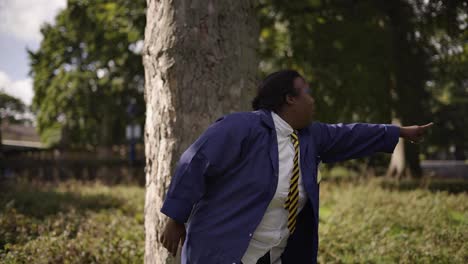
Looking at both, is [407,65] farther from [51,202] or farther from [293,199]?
[293,199]

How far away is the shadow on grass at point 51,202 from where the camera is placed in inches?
305

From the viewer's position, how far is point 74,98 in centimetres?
2723

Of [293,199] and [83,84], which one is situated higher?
[83,84]

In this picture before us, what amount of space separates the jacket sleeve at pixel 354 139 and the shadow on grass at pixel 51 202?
5.80 meters

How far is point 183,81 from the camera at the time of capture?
3658mm

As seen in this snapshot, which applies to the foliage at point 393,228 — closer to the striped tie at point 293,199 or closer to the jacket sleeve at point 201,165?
the striped tie at point 293,199

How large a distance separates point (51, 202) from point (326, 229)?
5.07 meters

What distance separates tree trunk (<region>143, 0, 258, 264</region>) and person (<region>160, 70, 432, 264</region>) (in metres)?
0.95

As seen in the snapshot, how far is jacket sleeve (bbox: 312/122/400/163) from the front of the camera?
115 inches

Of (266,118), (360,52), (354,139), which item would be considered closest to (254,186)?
(266,118)

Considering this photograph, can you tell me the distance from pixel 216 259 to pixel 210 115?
4.96 feet

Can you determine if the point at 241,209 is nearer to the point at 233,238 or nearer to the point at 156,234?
the point at 233,238

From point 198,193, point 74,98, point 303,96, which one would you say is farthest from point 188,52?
point 74,98

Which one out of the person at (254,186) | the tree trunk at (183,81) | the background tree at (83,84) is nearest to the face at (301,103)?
the person at (254,186)
